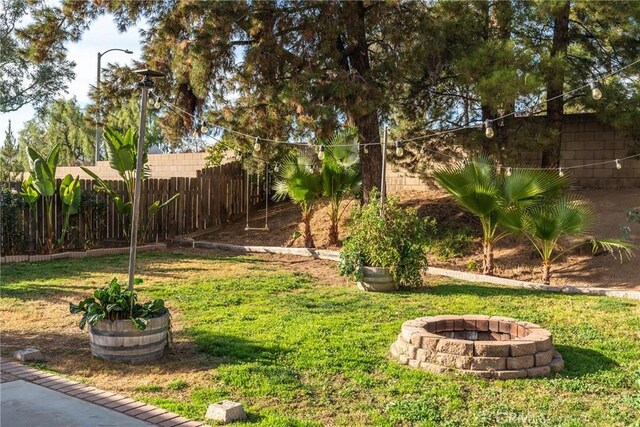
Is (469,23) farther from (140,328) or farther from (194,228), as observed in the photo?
(140,328)

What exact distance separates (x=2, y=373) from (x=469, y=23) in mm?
10428

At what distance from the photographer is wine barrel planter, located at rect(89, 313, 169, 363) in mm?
5473

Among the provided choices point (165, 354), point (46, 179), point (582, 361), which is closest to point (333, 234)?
point (46, 179)

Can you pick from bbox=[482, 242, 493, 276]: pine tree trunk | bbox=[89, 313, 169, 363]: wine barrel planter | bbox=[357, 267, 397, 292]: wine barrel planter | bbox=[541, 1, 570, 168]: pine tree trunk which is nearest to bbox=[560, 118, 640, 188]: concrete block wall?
bbox=[541, 1, 570, 168]: pine tree trunk

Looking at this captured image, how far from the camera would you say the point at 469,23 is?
40.1 ft

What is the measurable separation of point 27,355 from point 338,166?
26.8 feet

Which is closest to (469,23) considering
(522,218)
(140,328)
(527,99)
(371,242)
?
(527,99)

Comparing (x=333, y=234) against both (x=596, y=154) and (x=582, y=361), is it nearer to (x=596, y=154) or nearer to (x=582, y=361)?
(x=596, y=154)

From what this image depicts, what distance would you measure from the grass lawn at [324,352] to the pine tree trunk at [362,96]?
12.1 ft

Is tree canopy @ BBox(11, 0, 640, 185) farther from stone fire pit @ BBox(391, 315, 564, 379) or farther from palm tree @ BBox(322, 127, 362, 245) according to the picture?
stone fire pit @ BBox(391, 315, 564, 379)

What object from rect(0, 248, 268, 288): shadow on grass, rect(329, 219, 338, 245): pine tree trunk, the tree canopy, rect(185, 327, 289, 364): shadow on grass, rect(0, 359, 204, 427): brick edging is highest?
the tree canopy

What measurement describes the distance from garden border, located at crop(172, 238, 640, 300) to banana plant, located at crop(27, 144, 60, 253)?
3.20 metres

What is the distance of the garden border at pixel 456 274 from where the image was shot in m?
9.26

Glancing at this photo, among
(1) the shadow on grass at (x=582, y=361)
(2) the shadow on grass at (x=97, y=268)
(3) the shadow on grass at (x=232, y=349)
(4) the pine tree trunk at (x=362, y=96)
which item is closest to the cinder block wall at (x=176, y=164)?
(2) the shadow on grass at (x=97, y=268)
